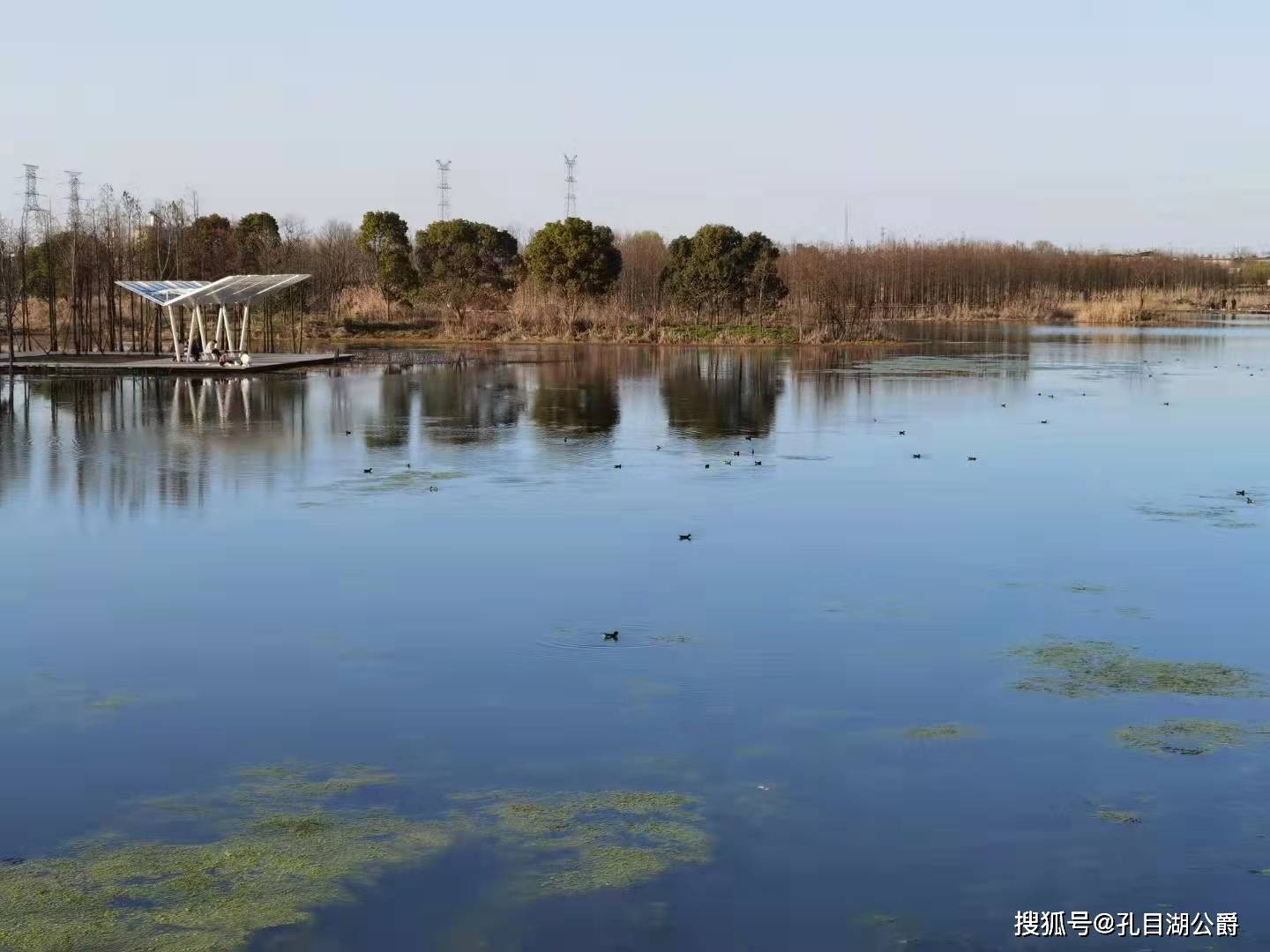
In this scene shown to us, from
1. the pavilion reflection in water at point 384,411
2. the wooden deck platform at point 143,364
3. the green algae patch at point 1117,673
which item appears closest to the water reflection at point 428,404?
the pavilion reflection in water at point 384,411

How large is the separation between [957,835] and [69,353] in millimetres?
37314

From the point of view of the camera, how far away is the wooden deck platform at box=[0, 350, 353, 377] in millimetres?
32688

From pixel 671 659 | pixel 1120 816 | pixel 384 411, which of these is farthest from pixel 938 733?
pixel 384 411

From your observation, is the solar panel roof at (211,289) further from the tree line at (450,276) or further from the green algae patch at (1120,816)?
the green algae patch at (1120,816)

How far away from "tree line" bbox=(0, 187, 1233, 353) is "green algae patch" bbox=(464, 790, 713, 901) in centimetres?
3715

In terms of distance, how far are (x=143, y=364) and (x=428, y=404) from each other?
37.3 ft

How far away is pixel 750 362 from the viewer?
37.4 meters

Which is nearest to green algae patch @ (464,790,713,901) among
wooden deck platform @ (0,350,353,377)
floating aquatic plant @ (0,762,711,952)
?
floating aquatic plant @ (0,762,711,952)

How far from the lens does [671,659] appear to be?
28.7 ft

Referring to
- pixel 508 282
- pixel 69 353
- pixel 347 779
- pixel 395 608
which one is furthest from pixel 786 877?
pixel 508 282

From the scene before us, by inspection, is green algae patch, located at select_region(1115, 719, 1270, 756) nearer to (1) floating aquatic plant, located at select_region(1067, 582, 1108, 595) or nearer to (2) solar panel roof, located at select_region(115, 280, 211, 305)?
(1) floating aquatic plant, located at select_region(1067, 582, 1108, 595)

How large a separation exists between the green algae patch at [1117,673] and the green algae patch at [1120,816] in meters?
1.80

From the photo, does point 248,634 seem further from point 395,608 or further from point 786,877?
point 786,877

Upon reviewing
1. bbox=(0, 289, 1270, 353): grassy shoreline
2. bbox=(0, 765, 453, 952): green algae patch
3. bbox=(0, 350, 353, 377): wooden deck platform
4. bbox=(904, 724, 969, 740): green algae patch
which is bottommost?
bbox=(0, 765, 453, 952): green algae patch
